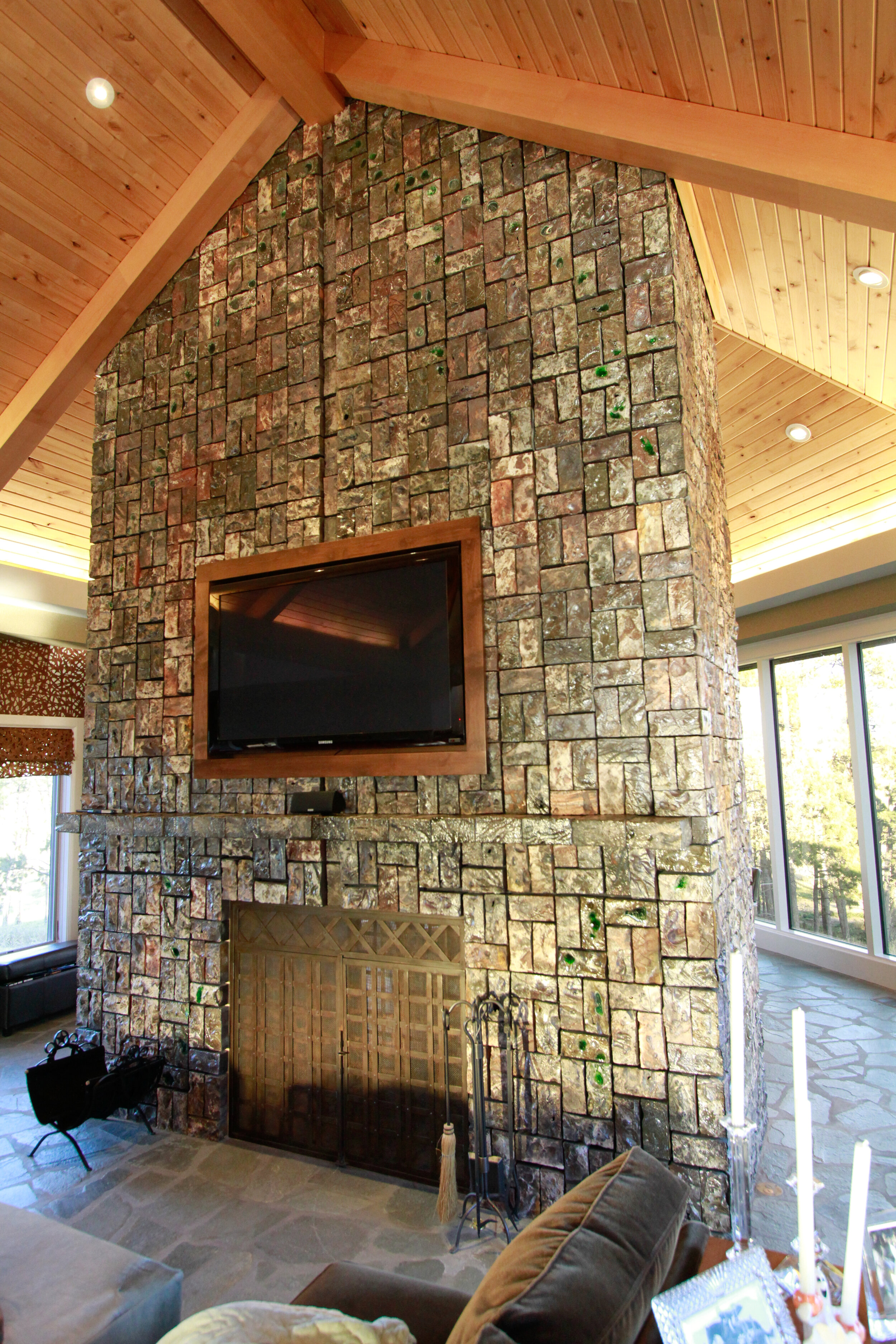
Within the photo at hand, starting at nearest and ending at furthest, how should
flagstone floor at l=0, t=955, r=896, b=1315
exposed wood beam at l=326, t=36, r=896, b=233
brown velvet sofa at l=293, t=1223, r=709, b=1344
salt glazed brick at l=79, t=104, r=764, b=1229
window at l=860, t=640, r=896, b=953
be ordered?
brown velvet sofa at l=293, t=1223, r=709, b=1344 < exposed wood beam at l=326, t=36, r=896, b=233 < flagstone floor at l=0, t=955, r=896, b=1315 < salt glazed brick at l=79, t=104, r=764, b=1229 < window at l=860, t=640, r=896, b=953

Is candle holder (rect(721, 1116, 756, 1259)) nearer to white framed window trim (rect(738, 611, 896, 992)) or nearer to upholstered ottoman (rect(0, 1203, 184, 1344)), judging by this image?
upholstered ottoman (rect(0, 1203, 184, 1344))

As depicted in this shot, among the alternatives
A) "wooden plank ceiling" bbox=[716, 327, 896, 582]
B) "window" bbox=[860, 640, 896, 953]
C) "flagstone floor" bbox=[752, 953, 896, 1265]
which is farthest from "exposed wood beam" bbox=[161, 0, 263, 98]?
"window" bbox=[860, 640, 896, 953]

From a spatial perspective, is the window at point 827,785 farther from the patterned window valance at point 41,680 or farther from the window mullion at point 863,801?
the patterned window valance at point 41,680

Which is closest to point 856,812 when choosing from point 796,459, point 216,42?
point 796,459

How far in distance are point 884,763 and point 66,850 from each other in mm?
6410

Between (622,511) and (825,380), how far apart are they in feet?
6.87

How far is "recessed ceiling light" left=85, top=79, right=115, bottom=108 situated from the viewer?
3.10 meters

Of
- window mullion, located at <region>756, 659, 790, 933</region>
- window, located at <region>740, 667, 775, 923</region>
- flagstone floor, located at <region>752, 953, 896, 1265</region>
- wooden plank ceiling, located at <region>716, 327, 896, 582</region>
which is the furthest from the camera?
window, located at <region>740, 667, 775, 923</region>

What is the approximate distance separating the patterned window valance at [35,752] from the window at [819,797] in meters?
5.97

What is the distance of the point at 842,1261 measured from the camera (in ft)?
8.47

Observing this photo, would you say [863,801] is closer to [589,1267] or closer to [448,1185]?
[448,1185]

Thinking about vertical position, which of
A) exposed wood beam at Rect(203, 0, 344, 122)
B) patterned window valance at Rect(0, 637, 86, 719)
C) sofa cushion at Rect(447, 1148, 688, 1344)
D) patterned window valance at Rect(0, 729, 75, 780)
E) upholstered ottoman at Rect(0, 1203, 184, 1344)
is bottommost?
upholstered ottoman at Rect(0, 1203, 184, 1344)

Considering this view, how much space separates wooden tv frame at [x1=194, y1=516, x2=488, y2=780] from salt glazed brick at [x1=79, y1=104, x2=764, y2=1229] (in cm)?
6

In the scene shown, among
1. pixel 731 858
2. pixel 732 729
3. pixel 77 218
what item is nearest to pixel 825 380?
pixel 732 729
